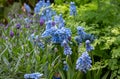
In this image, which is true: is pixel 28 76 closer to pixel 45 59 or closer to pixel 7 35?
pixel 45 59

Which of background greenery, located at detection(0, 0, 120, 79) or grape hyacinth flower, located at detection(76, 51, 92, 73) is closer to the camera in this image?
grape hyacinth flower, located at detection(76, 51, 92, 73)

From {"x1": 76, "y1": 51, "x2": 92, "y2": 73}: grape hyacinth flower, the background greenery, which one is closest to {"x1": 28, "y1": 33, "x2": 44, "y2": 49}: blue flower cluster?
the background greenery

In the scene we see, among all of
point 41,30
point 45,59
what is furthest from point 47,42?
point 41,30

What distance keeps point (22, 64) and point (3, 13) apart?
3953 millimetres

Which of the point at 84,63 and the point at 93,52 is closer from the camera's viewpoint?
the point at 84,63

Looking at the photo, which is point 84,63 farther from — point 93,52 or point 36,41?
point 36,41

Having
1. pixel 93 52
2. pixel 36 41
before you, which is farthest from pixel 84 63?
pixel 36 41

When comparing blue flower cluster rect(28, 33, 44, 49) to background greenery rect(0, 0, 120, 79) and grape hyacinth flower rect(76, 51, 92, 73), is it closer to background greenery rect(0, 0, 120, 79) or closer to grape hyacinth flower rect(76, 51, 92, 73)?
background greenery rect(0, 0, 120, 79)

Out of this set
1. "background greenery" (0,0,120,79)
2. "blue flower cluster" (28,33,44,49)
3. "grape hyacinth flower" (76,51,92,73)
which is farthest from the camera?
"blue flower cluster" (28,33,44,49)

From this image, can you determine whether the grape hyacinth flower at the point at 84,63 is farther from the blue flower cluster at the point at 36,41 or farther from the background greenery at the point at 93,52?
the blue flower cluster at the point at 36,41

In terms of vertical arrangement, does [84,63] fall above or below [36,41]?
below

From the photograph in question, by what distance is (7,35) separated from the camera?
4141 millimetres

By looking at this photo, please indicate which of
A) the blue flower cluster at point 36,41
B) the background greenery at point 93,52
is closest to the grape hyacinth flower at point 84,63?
the background greenery at point 93,52

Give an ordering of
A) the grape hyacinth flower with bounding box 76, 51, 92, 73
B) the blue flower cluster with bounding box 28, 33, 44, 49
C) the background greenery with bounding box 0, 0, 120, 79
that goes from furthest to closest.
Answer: the blue flower cluster with bounding box 28, 33, 44, 49, the background greenery with bounding box 0, 0, 120, 79, the grape hyacinth flower with bounding box 76, 51, 92, 73
